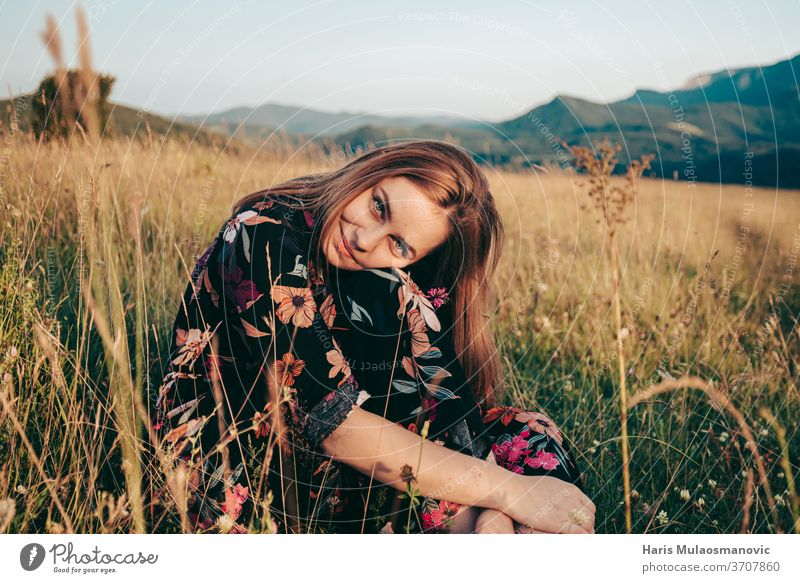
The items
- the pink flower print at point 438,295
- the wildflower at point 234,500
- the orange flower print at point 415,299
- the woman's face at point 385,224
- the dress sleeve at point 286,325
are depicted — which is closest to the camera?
the dress sleeve at point 286,325

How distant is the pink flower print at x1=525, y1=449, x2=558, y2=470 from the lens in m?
1.69

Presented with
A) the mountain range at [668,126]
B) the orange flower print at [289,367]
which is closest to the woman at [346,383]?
the orange flower print at [289,367]

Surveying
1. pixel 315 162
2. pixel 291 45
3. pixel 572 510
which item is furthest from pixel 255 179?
pixel 572 510

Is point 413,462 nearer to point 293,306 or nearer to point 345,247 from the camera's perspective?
point 293,306

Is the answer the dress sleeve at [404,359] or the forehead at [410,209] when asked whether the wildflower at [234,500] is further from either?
the forehead at [410,209]

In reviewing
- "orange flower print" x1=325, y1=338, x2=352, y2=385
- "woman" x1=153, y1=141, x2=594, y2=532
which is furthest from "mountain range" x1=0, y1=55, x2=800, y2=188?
"orange flower print" x1=325, y1=338, x2=352, y2=385

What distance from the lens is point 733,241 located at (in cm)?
399

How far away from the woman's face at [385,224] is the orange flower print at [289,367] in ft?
1.28

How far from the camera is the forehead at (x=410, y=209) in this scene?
1.66 m

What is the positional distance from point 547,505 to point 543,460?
13 cm

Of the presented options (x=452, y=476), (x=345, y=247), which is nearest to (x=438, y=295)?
(x=345, y=247)

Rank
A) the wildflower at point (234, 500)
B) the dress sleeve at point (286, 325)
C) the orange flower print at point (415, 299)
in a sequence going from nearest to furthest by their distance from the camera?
the dress sleeve at point (286, 325)
the wildflower at point (234, 500)
the orange flower print at point (415, 299)

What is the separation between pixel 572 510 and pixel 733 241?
313 cm
